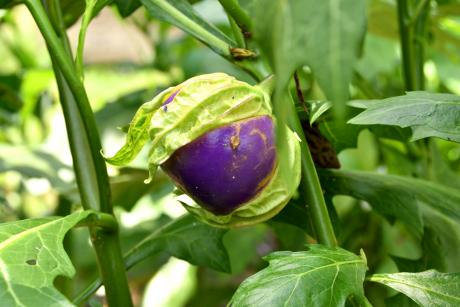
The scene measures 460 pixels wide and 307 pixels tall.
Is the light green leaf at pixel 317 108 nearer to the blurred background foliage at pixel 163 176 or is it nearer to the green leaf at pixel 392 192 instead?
the green leaf at pixel 392 192

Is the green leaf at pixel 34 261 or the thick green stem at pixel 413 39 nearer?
the green leaf at pixel 34 261

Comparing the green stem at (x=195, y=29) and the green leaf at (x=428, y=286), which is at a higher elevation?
the green stem at (x=195, y=29)

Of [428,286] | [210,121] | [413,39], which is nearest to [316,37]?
[210,121]

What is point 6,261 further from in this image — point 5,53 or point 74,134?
point 5,53

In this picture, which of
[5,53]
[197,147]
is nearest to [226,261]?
[197,147]

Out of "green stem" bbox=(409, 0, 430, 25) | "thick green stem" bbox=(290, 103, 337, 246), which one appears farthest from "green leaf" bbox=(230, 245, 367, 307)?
"green stem" bbox=(409, 0, 430, 25)

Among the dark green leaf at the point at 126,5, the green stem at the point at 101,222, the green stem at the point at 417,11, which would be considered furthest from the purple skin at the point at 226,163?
the green stem at the point at 417,11

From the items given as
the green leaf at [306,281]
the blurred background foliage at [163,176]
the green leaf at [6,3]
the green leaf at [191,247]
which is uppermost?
the green leaf at [6,3]

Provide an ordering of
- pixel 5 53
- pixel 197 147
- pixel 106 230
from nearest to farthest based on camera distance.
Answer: pixel 197 147 → pixel 106 230 → pixel 5 53
